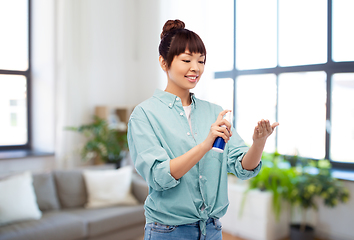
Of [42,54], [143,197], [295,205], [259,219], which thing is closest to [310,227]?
[295,205]

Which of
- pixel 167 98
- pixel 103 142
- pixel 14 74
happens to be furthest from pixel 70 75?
pixel 167 98

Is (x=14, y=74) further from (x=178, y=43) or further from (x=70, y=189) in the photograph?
(x=178, y=43)

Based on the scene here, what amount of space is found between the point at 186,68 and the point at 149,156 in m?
0.29

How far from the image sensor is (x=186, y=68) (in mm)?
947

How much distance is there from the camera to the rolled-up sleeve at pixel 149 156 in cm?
83

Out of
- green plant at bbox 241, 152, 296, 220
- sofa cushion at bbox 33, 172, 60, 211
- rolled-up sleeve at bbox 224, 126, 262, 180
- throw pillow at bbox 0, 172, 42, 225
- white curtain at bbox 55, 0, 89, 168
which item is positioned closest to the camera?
rolled-up sleeve at bbox 224, 126, 262, 180

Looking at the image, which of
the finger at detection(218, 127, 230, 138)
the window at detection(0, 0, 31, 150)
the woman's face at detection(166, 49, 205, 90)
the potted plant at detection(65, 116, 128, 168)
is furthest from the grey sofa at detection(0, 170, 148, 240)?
the finger at detection(218, 127, 230, 138)

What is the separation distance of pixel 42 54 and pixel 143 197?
90.2 inches

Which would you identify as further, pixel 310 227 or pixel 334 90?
pixel 334 90

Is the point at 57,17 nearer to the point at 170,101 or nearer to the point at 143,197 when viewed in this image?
the point at 143,197

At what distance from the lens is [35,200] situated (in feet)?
8.54

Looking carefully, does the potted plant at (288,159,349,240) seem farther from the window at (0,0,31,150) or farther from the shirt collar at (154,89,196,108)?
the window at (0,0,31,150)

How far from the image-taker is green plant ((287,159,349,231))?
2607mm

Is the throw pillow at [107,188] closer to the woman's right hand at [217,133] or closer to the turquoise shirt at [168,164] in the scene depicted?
the turquoise shirt at [168,164]
